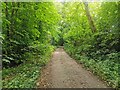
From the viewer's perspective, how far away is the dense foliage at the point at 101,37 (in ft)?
35.7

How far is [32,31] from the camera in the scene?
1544 cm

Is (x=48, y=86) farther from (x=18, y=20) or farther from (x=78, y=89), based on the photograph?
(x=18, y=20)

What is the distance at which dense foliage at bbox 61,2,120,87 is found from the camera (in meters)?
10.9

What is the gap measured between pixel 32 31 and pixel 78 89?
340 inches

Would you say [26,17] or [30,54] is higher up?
[26,17]

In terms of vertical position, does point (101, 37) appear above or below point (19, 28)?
below

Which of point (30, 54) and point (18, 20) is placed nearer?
point (18, 20)

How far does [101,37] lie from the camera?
1599cm

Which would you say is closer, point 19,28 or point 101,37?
point 19,28

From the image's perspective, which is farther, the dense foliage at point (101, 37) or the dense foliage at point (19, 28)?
the dense foliage at point (19, 28)

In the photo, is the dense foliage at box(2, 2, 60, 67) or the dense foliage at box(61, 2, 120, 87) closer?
the dense foliage at box(61, 2, 120, 87)

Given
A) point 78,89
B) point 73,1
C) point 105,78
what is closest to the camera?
point 78,89

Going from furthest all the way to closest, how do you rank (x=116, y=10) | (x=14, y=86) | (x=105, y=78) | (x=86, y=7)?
(x=86, y=7) < (x=116, y=10) < (x=105, y=78) < (x=14, y=86)

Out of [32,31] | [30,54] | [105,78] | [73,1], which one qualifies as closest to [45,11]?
[32,31]
